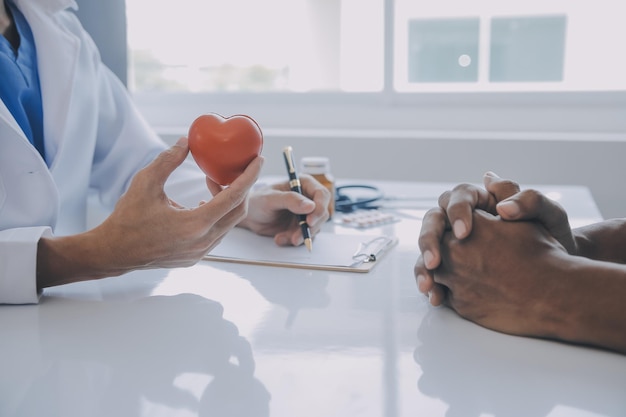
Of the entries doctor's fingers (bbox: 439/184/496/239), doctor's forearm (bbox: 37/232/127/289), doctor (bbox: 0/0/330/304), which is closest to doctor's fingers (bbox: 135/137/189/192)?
doctor (bbox: 0/0/330/304)

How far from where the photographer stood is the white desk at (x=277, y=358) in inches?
26.2

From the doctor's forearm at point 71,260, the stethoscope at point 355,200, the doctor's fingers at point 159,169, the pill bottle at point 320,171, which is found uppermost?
the doctor's fingers at point 159,169

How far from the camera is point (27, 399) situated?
682 mm

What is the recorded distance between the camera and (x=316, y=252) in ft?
4.09

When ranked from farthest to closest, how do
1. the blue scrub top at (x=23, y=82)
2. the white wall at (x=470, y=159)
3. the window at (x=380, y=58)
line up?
the window at (x=380, y=58), the white wall at (x=470, y=159), the blue scrub top at (x=23, y=82)

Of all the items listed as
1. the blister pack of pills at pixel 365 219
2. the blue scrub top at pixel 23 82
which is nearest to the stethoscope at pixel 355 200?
the blister pack of pills at pixel 365 219

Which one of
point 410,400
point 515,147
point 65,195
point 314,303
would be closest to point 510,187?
point 314,303

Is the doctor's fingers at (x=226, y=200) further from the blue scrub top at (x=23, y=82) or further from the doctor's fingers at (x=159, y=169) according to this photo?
the blue scrub top at (x=23, y=82)

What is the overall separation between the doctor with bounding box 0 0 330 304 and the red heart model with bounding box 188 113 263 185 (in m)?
0.03

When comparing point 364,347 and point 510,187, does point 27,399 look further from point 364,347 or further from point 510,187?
point 510,187

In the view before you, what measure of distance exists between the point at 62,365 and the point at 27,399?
0.08 m

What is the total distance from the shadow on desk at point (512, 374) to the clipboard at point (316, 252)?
1.08 feet

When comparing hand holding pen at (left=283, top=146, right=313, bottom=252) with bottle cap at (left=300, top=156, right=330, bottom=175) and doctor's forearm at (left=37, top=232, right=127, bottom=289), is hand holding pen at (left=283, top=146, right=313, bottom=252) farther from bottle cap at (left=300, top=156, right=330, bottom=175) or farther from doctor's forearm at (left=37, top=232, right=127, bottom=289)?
doctor's forearm at (left=37, top=232, right=127, bottom=289)

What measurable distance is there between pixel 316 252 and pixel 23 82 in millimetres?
753
